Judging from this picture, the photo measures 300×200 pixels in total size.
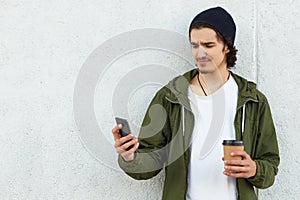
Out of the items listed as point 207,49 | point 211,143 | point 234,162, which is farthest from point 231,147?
point 207,49

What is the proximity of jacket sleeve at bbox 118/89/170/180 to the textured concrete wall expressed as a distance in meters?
0.23

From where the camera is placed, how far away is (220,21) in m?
2.61

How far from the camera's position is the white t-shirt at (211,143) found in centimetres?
259

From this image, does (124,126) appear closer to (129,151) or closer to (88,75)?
(129,151)

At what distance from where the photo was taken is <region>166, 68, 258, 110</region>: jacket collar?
266cm

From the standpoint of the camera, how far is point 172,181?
8.73 ft

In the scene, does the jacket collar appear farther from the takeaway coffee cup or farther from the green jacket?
the takeaway coffee cup

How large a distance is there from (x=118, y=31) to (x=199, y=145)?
819 millimetres

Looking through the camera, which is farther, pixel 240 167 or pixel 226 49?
pixel 226 49

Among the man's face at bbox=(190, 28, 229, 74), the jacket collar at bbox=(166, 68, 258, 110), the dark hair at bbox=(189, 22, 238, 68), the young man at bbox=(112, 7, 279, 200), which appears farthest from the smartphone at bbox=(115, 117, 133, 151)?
the dark hair at bbox=(189, 22, 238, 68)

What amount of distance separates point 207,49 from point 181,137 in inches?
18.7

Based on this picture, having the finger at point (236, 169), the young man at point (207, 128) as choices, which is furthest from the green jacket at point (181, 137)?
the finger at point (236, 169)

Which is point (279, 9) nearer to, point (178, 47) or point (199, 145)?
point (178, 47)

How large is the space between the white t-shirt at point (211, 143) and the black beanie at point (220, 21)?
0.94ft
